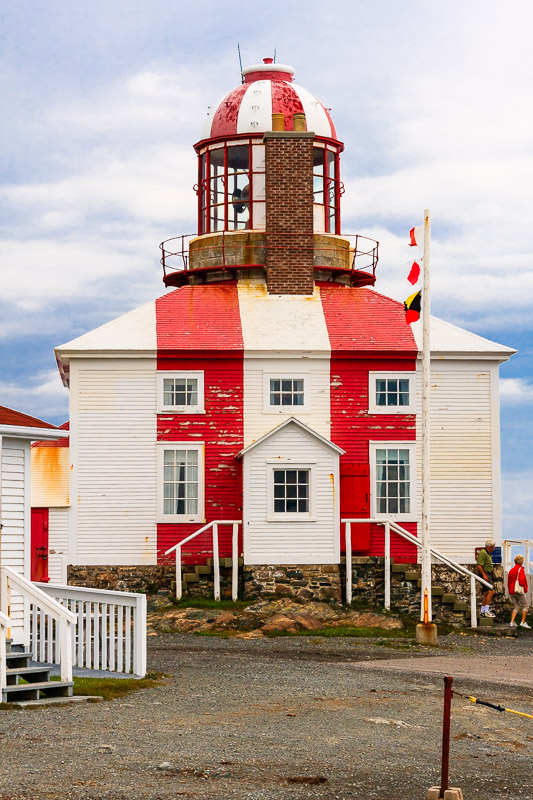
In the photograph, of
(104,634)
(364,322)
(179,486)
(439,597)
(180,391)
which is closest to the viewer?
(104,634)

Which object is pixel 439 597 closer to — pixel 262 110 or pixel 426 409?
pixel 426 409

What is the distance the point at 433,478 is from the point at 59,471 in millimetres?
8660

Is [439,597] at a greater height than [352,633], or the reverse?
[439,597]

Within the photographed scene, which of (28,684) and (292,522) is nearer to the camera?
(28,684)

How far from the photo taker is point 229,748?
1129 centimetres

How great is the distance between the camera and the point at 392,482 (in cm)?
2772

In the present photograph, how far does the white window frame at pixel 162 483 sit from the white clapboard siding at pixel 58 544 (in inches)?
85.3

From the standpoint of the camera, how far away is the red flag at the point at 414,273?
23.0 meters

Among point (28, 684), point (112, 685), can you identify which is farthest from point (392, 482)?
point (28, 684)

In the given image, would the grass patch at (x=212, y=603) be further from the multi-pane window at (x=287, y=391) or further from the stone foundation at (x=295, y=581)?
the multi-pane window at (x=287, y=391)

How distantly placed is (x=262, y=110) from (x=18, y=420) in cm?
1701

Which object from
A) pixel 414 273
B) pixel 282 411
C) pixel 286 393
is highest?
pixel 414 273

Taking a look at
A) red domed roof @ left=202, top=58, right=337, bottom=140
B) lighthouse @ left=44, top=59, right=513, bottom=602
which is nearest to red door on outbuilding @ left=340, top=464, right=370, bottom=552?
lighthouse @ left=44, top=59, right=513, bottom=602

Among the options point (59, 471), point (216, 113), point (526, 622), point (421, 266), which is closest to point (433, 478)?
point (526, 622)
